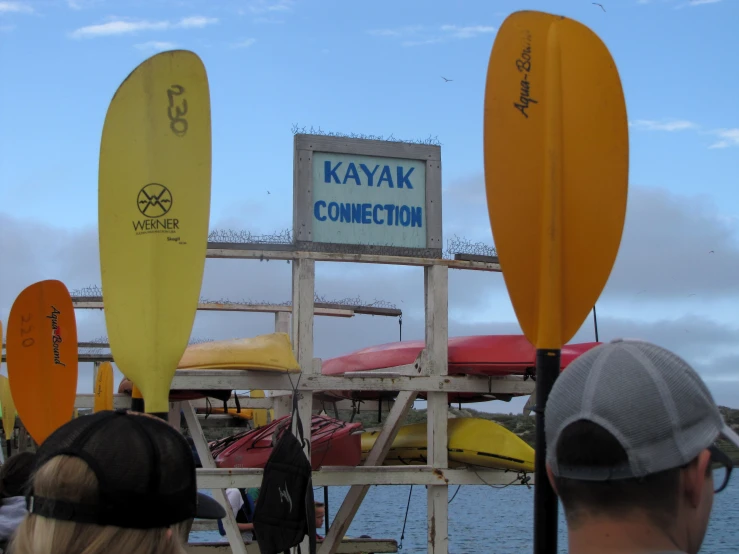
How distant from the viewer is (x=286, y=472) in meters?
5.65

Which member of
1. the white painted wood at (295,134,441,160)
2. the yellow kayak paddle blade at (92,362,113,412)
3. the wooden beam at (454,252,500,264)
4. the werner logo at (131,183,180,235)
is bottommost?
the yellow kayak paddle blade at (92,362,113,412)

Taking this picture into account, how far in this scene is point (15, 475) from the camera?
5.06m

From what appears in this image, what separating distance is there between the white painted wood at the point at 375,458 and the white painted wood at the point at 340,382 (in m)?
0.30

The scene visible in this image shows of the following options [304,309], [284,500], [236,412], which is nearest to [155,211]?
[304,309]

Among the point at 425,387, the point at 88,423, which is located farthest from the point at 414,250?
the point at 88,423

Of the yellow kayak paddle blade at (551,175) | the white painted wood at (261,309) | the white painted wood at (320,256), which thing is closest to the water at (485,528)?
the white painted wood at (261,309)

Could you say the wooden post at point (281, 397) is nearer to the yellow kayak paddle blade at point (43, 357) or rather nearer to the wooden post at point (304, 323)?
the wooden post at point (304, 323)

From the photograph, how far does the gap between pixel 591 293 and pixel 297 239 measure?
115 inches

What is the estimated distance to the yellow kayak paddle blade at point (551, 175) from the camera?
3.43 m

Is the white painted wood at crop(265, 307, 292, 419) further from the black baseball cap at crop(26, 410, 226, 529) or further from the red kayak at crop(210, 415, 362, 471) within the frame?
the black baseball cap at crop(26, 410, 226, 529)

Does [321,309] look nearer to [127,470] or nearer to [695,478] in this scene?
[127,470]

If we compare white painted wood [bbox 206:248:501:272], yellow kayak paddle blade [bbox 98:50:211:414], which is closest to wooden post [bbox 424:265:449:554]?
white painted wood [bbox 206:248:501:272]

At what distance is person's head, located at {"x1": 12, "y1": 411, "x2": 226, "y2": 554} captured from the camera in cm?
→ 180

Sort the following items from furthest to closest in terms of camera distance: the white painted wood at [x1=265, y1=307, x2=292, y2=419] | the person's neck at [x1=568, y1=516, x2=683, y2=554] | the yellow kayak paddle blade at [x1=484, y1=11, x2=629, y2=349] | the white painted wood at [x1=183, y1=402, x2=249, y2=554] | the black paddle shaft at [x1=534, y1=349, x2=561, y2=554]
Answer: the white painted wood at [x1=265, y1=307, x2=292, y2=419]
the white painted wood at [x1=183, y1=402, x2=249, y2=554]
the yellow kayak paddle blade at [x1=484, y1=11, x2=629, y2=349]
the black paddle shaft at [x1=534, y1=349, x2=561, y2=554]
the person's neck at [x1=568, y1=516, x2=683, y2=554]
